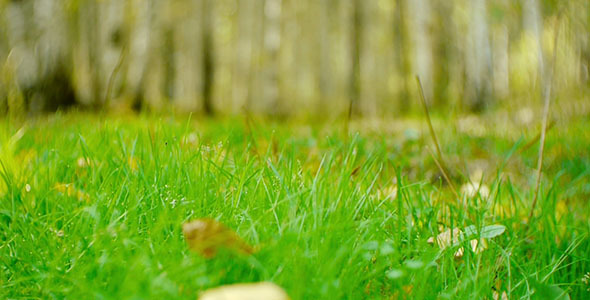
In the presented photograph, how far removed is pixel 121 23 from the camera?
532 cm

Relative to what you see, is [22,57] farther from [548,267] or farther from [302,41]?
[302,41]

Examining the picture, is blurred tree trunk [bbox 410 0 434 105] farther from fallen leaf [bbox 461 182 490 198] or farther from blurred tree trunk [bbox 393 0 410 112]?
fallen leaf [bbox 461 182 490 198]

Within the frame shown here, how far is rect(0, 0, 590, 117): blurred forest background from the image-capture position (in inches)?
164

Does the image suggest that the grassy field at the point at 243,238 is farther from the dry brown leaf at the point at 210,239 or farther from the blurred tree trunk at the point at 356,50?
the blurred tree trunk at the point at 356,50

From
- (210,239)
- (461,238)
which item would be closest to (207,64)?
(461,238)

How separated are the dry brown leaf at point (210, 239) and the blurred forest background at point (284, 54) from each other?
208cm

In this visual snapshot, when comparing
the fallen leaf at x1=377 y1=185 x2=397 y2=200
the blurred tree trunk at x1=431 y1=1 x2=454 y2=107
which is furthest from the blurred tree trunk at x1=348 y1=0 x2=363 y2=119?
the fallen leaf at x1=377 y1=185 x2=397 y2=200

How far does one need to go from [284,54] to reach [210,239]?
26.7 ft

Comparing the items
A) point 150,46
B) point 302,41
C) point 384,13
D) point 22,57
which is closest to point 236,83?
point 302,41

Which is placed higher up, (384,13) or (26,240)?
(384,13)

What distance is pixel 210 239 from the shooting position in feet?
3.27

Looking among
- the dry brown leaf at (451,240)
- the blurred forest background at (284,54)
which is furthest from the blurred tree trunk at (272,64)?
the dry brown leaf at (451,240)

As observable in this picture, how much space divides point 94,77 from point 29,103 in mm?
1046

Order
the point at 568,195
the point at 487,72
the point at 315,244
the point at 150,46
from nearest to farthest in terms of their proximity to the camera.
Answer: the point at 315,244, the point at 568,195, the point at 150,46, the point at 487,72
